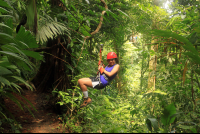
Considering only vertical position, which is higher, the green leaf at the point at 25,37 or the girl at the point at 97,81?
the green leaf at the point at 25,37

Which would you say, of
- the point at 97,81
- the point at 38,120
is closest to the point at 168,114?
the point at 97,81

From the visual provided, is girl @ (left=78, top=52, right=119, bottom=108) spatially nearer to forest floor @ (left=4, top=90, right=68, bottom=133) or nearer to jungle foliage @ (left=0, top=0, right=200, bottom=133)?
jungle foliage @ (left=0, top=0, right=200, bottom=133)

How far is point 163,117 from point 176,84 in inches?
66.4

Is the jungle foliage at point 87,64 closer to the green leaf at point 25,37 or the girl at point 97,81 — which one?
the green leaf at point 25,37

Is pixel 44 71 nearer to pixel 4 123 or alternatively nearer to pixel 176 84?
pixel 4 123

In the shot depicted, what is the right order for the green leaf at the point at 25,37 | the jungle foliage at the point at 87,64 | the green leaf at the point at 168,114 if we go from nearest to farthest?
the green leaf at the point at 168,114 → the jungle foliage at the point at 87,64 → the green leaf at the point at 25,37

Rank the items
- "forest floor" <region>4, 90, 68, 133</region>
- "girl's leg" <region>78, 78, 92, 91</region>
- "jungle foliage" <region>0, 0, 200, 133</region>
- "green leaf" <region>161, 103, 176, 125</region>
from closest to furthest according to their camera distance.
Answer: "green leaf" <region>161, 103, 176, 125</region>
"jungle foliage" <region>0, 0, 200, 133</region>
"forest floor" <region>4, 90, 68, 133</region>
"girl's leg" <region>78, 78, 92, 91</region>

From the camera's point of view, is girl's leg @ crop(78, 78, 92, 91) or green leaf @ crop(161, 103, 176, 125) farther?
girl's leg @ crop(78, 78, 92, 91)

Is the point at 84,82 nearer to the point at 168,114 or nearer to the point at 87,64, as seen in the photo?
the point at 87,64

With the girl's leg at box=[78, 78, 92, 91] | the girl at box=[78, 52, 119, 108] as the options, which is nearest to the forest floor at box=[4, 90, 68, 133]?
the girl at box=[78, 52, 119, 108]

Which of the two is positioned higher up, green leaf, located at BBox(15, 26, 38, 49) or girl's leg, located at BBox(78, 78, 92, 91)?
green leaf, located at BBox(15, 26, 38, 49)

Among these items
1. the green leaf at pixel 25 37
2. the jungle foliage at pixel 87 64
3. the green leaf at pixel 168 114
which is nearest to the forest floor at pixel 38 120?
the jungle foliage at pixel 87 64

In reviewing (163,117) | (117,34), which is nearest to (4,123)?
(163,117)

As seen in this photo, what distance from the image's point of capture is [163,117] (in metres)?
1.33
